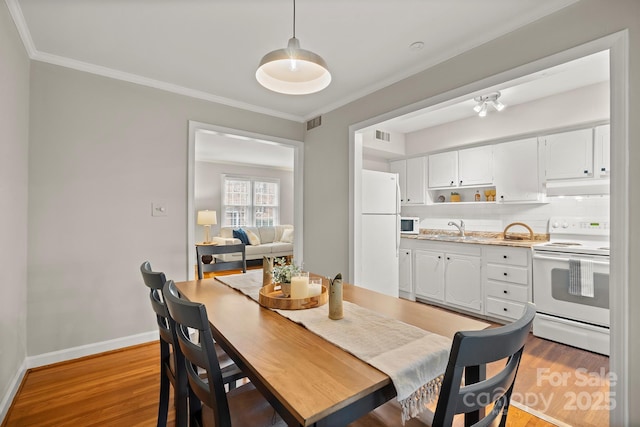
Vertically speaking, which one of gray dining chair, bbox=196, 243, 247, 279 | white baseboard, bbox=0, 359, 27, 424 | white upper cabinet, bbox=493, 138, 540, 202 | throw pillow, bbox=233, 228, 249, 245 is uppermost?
white upper cabinet, bbox=493, 138, 540, 202

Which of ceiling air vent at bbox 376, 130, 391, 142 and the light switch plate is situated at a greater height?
ceiling air vent at bbox 376, 130, 391, 142

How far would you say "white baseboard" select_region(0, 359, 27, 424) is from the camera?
69.7 inches

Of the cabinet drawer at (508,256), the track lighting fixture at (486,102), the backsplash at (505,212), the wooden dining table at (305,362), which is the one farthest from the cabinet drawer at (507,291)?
the wooden dining table at (305,362)

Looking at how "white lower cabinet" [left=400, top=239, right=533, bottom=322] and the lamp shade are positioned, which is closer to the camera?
"white lower cabinet" [left=400, top=239, right=533, bottom=322]

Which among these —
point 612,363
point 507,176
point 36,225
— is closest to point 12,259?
point 36,225

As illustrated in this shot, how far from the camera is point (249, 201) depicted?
830 cm

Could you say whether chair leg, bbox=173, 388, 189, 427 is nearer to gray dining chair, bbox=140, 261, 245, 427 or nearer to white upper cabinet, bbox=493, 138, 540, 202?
gray dining chair, bbox=140, 261, 245, 427

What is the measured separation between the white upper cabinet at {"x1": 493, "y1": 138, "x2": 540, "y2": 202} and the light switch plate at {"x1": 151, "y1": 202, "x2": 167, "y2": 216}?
12.6ft

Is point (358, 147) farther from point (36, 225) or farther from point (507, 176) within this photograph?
point (36, 225)

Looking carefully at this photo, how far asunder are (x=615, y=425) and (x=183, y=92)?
400 cm

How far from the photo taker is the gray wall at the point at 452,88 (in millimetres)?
1539

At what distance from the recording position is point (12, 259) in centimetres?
197

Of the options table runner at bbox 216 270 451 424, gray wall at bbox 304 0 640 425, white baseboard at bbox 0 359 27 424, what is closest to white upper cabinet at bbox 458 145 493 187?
gray wall at bbox 304 0 640 425

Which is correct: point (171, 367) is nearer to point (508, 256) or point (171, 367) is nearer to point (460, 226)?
point (508, 256)
